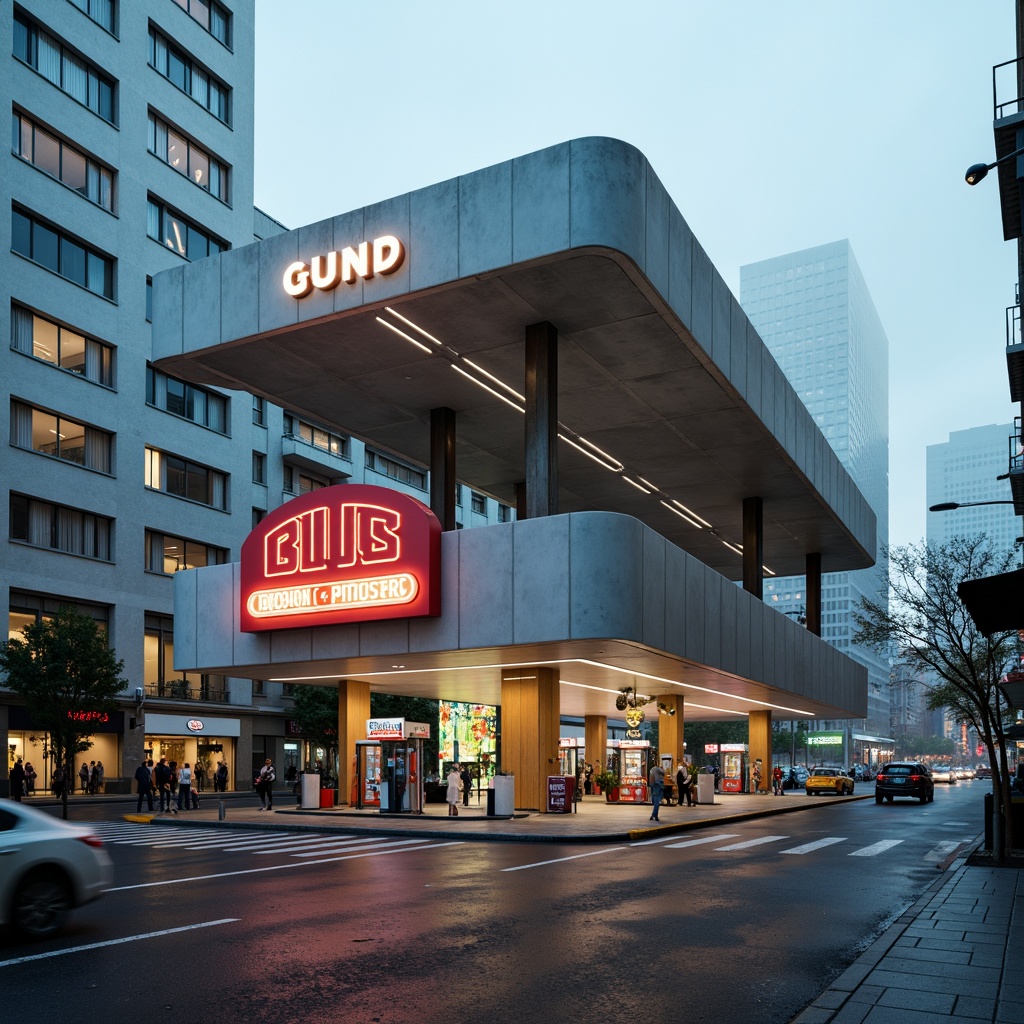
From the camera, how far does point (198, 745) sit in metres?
Answer: 57.7

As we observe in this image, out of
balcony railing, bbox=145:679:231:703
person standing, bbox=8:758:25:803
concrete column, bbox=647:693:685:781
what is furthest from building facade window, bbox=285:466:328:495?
concrete column, bbox=647:693:685:781

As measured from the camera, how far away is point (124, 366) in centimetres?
5331

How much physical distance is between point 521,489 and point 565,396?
10928 millimetres

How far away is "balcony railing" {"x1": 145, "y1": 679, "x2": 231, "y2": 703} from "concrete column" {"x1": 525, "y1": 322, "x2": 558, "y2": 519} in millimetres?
32878

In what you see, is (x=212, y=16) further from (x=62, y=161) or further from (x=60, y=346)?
(x=60, y=346)

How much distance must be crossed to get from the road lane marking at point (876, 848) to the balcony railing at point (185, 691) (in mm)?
39431

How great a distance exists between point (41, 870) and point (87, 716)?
1338 inches

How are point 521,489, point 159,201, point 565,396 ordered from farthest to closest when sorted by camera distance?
point 159,201
point 521,489
point 565,396

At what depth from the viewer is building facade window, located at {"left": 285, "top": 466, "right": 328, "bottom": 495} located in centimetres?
6730

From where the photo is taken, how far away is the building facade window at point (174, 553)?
2162 inches

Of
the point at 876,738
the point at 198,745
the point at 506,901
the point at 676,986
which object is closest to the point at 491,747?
the point at 198,745

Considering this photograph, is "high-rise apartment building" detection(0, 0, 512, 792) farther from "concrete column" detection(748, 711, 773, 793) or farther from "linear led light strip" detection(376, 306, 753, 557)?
"concrete column" detection(748, 711, 773, 793)

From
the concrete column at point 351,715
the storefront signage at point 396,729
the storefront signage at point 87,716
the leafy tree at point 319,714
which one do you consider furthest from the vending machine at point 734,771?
the storefront signage at point 87,716

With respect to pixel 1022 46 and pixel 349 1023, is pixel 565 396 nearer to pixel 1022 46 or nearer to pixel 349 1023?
pixel 1022 46
